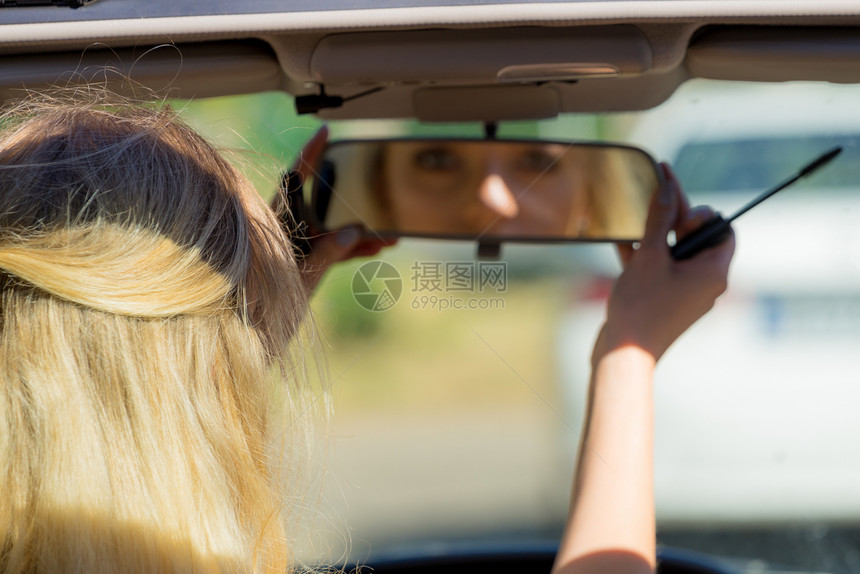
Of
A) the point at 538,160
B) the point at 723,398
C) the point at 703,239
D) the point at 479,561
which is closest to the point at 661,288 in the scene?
the point at 703,239

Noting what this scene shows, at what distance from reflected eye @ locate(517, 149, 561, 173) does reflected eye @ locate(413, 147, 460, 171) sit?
0.14m

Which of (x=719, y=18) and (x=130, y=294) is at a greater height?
(x=719, y=18)

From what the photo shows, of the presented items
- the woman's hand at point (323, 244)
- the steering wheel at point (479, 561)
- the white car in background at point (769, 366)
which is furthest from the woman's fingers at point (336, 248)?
the white car in background at point (769, 366)

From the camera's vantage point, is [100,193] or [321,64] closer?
[100,193]

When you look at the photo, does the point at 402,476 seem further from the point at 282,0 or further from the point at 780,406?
the point at 282,0

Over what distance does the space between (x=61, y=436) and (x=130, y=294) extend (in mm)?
177

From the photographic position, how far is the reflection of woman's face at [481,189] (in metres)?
1.74

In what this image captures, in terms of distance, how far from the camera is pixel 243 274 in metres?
1.09

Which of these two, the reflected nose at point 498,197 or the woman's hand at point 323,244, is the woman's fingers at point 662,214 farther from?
the woman's hand at point 323,244

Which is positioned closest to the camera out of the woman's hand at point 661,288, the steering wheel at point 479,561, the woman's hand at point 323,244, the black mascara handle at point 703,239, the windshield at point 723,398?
the woman's hand at point 661,288

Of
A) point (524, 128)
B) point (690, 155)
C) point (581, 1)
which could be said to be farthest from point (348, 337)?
point (690, 155)

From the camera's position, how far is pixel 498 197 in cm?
180

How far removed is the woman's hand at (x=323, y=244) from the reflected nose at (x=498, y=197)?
223mm

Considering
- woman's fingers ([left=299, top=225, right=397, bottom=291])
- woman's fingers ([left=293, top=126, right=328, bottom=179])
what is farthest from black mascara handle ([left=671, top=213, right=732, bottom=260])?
woman's fingers ([left=293, top=126, right=328, bottom=179])
